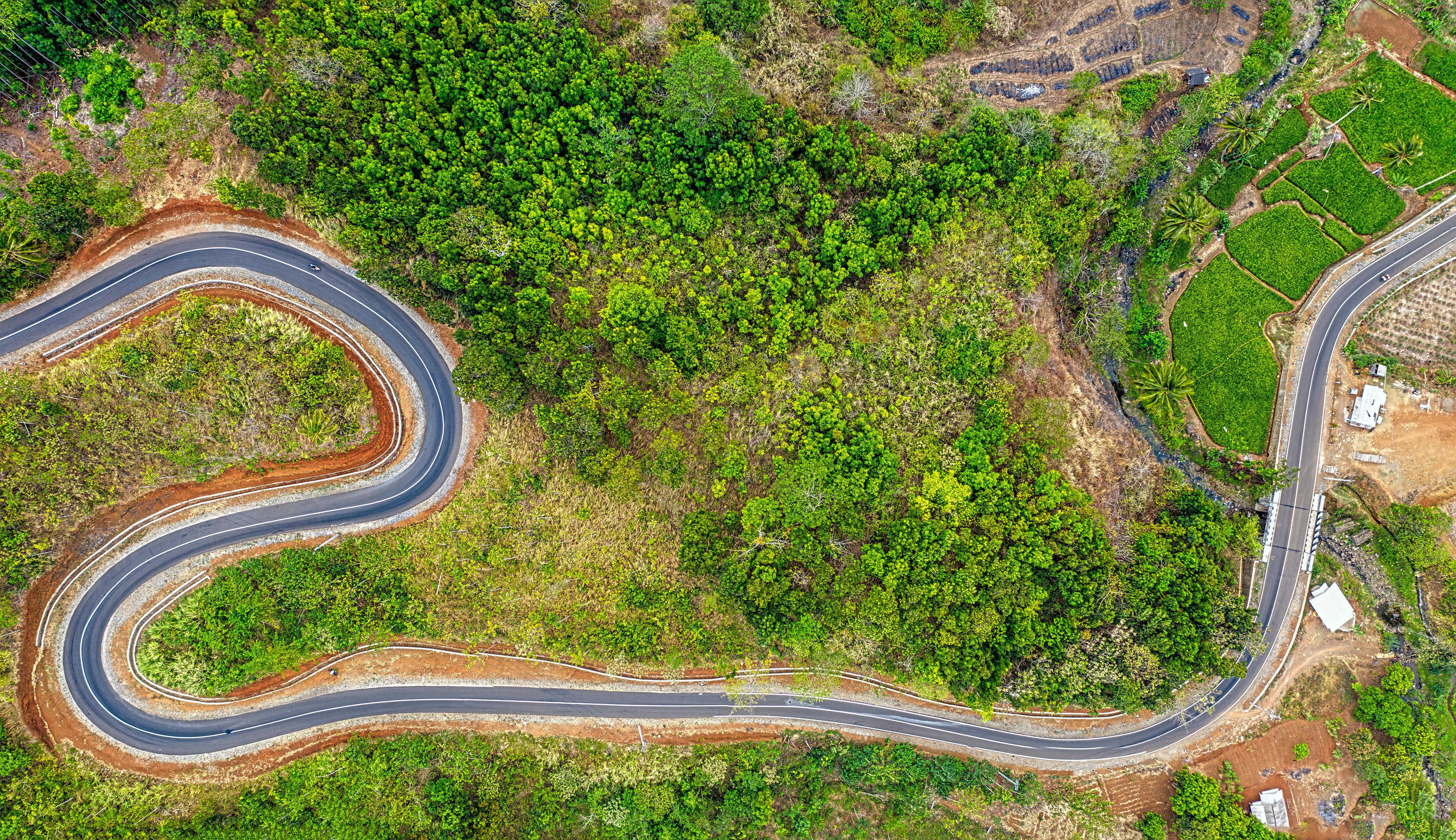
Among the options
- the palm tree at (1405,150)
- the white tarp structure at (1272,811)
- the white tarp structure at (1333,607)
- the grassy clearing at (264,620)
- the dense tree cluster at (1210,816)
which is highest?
the grassy clearing at (264,620)

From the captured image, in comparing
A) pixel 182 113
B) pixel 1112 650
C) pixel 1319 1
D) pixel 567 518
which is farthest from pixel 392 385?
pixel 1319 1

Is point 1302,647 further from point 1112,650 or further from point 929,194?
point 929,194

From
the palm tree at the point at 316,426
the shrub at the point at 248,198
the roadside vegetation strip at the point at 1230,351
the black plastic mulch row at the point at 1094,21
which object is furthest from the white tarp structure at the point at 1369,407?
the shrub at the point at 248,198

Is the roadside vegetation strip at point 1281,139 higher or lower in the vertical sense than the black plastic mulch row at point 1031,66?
lower

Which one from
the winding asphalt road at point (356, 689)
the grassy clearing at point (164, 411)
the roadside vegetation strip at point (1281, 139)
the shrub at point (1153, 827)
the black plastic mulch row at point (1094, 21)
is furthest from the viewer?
the roadside vegetation strip at point (1281, 139)

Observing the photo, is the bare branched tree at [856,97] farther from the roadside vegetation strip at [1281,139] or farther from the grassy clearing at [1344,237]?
the grassy clearing at [1344,237]

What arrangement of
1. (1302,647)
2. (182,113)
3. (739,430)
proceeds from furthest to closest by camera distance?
(1302,647)
(739,430)
(182,113)
